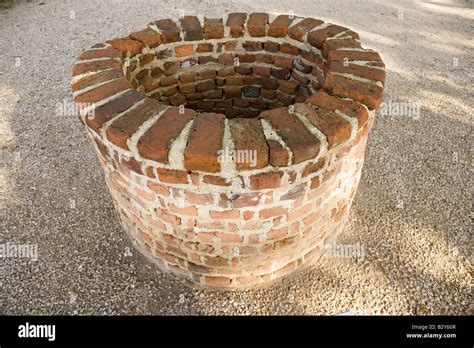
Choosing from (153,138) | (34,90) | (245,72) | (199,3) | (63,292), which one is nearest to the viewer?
(153,138)

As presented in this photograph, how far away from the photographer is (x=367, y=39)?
6348mm

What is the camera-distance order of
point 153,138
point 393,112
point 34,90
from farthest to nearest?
1. point 34,90
2. point 393,112
3. point 153,138

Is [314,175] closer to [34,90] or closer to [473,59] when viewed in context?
[34,90]

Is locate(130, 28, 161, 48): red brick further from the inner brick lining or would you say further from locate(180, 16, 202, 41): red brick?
locate(180, 16, 202, 41): red brick

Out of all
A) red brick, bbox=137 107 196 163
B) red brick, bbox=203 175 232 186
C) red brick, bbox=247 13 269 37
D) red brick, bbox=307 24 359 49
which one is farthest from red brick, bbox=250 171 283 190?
red brick, bbox=247 13 269 37

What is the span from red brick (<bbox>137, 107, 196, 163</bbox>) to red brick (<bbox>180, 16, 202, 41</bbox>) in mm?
1358

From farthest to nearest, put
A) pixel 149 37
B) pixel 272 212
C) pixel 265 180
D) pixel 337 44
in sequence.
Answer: pixel 149 37 < pixel 337 44 < pixel 272 212 < pixel 265 180

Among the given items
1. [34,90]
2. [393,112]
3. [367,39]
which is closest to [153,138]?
[393,112]

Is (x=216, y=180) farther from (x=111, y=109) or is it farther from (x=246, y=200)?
(x=111, y=109)

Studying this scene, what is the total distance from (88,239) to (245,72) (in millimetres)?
1934

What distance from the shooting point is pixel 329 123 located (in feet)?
6.34

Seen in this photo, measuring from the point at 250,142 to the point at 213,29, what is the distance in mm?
1624

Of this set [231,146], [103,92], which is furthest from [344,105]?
[103,92]

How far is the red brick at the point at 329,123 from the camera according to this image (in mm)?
Result: 1893
